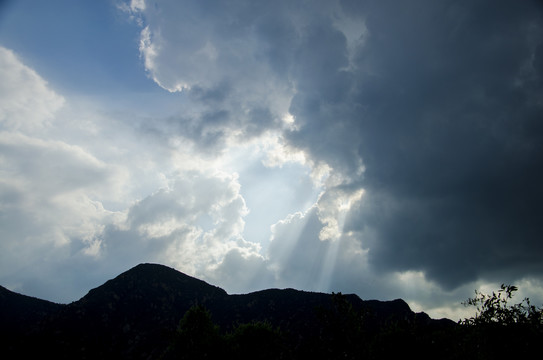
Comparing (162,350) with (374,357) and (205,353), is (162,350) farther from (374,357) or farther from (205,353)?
(374,357)

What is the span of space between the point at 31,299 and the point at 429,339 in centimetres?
14078

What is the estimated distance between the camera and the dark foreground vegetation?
123 ft

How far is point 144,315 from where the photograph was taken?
99312 mm

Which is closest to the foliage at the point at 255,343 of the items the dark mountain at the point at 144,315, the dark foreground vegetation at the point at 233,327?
the dark foreground vegetation at the point at 233,327

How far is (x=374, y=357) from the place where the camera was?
40281 millimetres

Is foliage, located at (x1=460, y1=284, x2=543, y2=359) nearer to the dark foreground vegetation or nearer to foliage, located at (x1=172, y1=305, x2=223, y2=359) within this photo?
the dark foreground vegetation

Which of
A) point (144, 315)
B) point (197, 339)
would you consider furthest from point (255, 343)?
point (144, 315)

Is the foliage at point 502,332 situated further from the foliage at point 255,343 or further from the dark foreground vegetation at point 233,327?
the foliage at point 255,343

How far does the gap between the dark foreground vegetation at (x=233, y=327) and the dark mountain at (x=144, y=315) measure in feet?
1.10

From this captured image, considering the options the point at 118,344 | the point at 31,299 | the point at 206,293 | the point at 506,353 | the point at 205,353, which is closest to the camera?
the point at 506,353

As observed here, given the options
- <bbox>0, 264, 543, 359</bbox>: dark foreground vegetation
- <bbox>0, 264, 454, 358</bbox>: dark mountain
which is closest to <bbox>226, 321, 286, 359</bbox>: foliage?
<bbox>0, 264, 543, 359</bbox>: dark foreground vegetation

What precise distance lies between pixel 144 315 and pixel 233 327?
1985 inches

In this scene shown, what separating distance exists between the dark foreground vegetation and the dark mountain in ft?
1.10

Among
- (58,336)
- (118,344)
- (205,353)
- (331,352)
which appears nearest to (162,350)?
(118,344)
